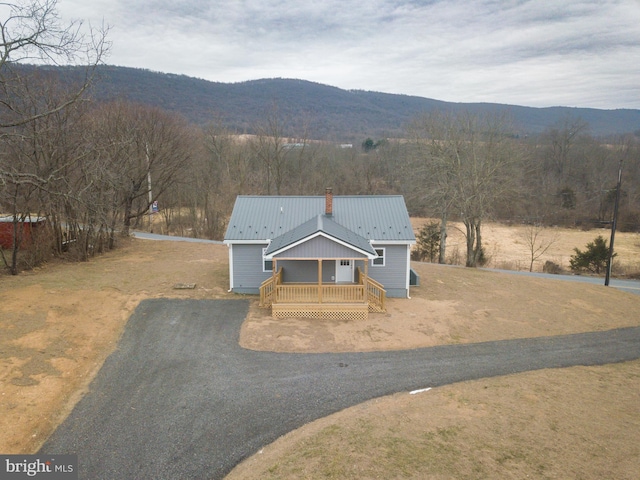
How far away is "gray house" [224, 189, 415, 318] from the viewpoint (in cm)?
1552

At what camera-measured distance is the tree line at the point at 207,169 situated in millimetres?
18984

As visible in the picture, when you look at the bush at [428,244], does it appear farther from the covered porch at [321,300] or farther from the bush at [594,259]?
the covered porch at [321,300]

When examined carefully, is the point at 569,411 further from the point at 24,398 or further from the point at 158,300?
the point at 158,300

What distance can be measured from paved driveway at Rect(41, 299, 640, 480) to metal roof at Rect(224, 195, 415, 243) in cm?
421

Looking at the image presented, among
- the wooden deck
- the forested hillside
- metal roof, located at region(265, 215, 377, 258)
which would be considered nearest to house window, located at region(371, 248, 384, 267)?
metal roof, located at region(265, 215, 377, 258)

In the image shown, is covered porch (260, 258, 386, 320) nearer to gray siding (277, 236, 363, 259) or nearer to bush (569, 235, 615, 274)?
gray siding (277, 236, 363, 259)

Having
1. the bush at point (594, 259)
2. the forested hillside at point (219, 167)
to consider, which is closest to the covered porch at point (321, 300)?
the forested hillside at point (219, 167)

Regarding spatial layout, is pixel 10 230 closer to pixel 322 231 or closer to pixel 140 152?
pixel 140 152

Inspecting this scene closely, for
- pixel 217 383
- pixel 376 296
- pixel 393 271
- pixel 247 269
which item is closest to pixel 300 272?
pixel 247 269

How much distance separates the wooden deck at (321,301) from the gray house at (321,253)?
4cm

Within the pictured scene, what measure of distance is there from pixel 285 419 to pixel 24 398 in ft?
20.5

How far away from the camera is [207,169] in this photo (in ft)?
144

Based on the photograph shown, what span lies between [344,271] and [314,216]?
11.1ft

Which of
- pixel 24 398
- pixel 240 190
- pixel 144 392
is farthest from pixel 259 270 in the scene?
pixel 240 190
